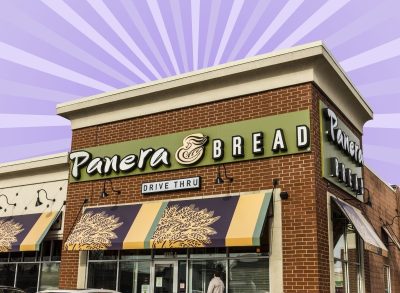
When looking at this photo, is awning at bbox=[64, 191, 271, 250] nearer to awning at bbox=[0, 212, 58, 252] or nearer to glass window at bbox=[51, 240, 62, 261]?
awning at bbox=[0, 212, 58, 252]

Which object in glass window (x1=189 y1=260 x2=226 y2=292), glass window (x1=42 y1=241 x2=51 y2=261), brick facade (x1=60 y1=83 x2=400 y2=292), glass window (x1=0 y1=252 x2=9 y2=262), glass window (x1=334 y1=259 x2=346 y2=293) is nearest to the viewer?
brick facade (x1=60 y1=83 x2=400 y2=292)

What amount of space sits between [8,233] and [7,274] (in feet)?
6.62

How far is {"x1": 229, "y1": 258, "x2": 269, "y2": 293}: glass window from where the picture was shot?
42.5 feet

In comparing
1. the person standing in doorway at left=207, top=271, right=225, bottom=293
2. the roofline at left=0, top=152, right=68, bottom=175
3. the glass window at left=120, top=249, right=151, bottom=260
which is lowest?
the person standing in doorway at left=207, top=271, right=225, bottom=293

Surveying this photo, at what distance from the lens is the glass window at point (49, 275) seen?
700 inches

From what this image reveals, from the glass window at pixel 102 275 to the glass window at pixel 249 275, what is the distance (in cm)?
412

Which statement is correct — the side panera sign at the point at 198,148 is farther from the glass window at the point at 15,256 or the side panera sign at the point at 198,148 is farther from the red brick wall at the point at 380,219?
the red brick wall at the point at 380,219

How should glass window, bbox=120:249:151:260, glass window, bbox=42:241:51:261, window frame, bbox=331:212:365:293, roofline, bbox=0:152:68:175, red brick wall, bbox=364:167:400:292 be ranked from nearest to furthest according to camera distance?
window frame, bbox=331:212:365:293 → glass window, bbox=120:249:151:260 → red brick wall, bbox=364:167:400:292 → glass window, bbox=42:241:51:261 → roofline, bbox=0:152:68:175

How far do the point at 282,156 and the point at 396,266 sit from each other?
39.3ft

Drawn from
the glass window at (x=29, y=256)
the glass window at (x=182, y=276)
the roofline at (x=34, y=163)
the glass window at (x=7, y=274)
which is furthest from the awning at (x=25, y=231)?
the glass window at (x=182, y=276)

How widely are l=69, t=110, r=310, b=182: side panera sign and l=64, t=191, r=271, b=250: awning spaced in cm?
114

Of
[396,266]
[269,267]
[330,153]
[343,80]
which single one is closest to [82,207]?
[269,267]

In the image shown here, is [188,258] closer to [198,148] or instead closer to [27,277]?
[198,148]

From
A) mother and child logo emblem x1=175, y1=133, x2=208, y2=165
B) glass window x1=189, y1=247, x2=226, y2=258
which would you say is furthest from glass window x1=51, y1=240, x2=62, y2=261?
mother and child logo emblem x1=175, y1=133, x2=208, y2=165
